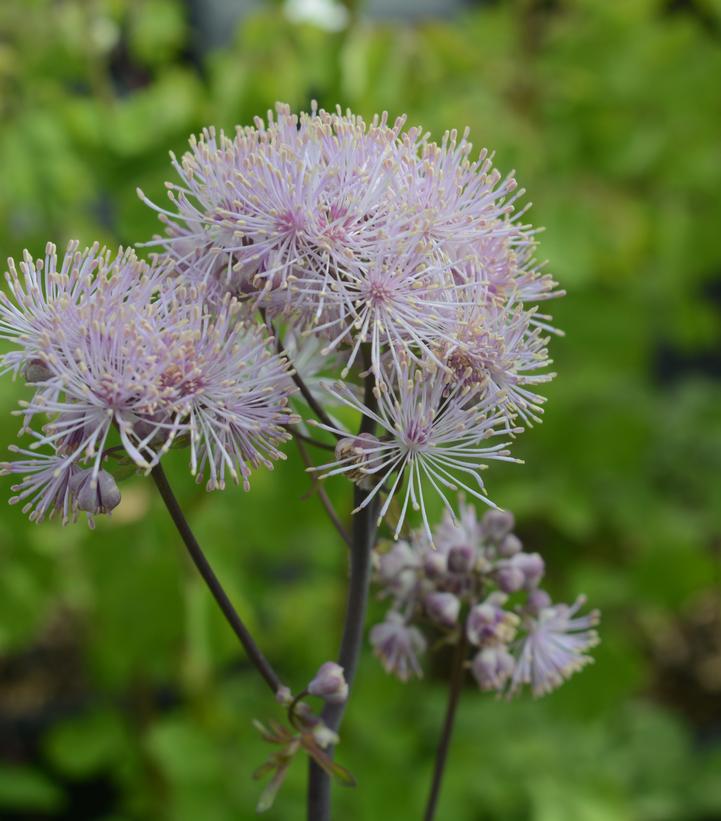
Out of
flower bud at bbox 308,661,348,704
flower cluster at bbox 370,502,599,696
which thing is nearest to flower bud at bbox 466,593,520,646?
flower cluster at bbox 370,502,599,696

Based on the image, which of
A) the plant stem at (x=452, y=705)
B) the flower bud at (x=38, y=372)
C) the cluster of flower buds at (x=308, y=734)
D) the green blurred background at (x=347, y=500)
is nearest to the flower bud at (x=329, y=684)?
the cluster of flower buds at (x=308, y=734)

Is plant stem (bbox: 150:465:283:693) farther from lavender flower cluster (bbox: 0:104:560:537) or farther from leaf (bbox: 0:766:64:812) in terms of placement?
leaf (bbox: 0:766:64:812)

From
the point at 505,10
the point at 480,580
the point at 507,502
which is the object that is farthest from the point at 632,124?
the point at 480,580

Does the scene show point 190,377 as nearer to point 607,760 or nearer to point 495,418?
point 495,418

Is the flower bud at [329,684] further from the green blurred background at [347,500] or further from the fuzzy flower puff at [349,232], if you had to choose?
the green blurred background at [347,500]

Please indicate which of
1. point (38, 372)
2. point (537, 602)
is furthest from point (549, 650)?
point (38, 372)
